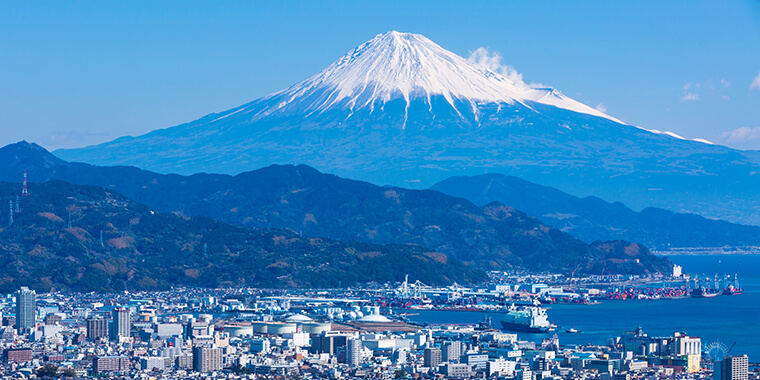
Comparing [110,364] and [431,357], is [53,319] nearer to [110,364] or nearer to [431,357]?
[110,364]

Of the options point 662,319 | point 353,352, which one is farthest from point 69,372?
point 662,319

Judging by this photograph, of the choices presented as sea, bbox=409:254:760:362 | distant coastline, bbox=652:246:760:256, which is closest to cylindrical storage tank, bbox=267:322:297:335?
sea, bbox=409:254:760:362

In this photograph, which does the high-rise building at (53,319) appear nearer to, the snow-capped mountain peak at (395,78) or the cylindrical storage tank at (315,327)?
the cylindrical storage tank at (315,327)

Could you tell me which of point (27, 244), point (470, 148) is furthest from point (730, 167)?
point (27, 244)

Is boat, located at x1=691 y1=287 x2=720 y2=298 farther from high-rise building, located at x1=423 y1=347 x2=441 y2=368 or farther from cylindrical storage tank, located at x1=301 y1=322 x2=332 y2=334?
high-rise building, located at x1=423 y1=347 x2=441 y2=368

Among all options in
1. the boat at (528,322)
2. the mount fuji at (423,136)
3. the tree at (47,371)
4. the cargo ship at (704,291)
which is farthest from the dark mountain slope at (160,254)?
the mount fuji at (423,136)

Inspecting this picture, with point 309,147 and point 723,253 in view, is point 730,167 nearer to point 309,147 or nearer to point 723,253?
point 723,253
